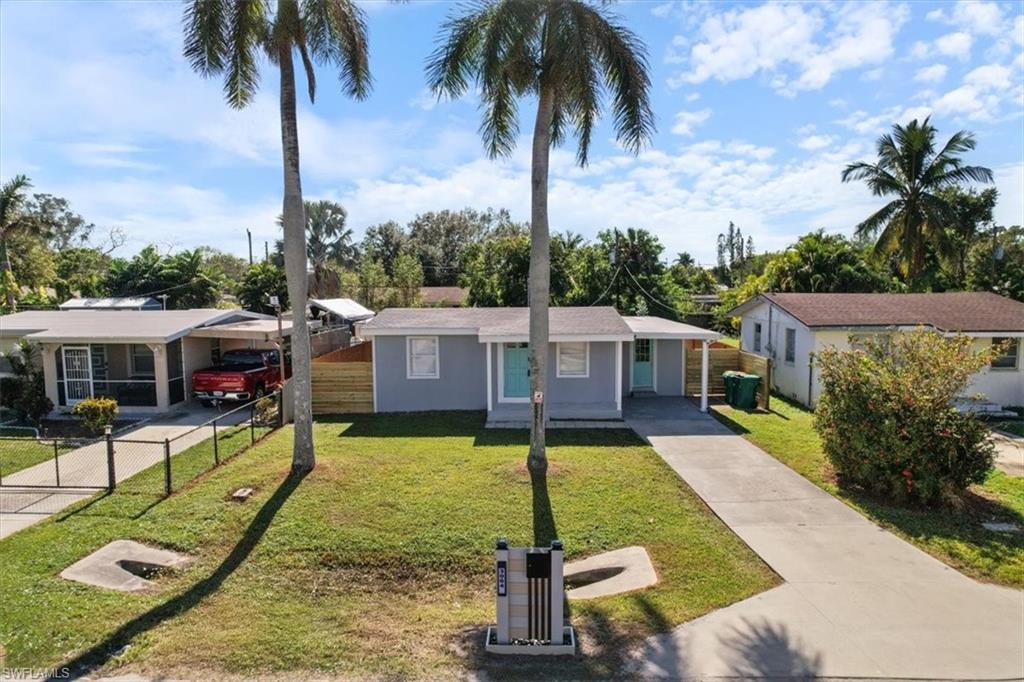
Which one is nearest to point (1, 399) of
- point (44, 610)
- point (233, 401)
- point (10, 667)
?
point (233, 401)

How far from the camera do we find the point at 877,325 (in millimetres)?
17594

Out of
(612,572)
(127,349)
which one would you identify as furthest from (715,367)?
(127,349)

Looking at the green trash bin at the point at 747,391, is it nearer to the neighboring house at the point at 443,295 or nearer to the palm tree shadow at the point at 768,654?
the palm tree shadow at the point at 768,654

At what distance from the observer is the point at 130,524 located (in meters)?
8.89

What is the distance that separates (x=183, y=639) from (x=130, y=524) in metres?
3.90

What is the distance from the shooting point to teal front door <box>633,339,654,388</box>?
1972 cm

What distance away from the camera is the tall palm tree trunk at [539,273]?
10.8m

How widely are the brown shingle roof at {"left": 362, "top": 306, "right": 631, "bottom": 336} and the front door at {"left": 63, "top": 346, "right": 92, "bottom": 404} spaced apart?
28.5 ft

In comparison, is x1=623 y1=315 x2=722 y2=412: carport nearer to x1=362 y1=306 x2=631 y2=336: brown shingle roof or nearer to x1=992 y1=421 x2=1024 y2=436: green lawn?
x1=362 y1=306 x2=631 y2=336: brown shingle roof

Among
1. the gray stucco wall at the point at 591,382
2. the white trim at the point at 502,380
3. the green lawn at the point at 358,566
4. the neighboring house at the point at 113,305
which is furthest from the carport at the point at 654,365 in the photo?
the neighboring house at the point at 113,305

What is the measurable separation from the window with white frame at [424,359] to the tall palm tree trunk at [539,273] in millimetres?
6869

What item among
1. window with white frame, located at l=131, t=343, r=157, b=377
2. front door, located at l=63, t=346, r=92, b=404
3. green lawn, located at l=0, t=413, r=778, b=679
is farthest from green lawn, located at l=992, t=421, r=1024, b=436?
front door, located at l=63, t=346, r=92, b=404

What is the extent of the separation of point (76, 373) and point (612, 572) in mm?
17921

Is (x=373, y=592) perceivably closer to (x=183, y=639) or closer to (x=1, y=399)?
(x=183, y=639)
